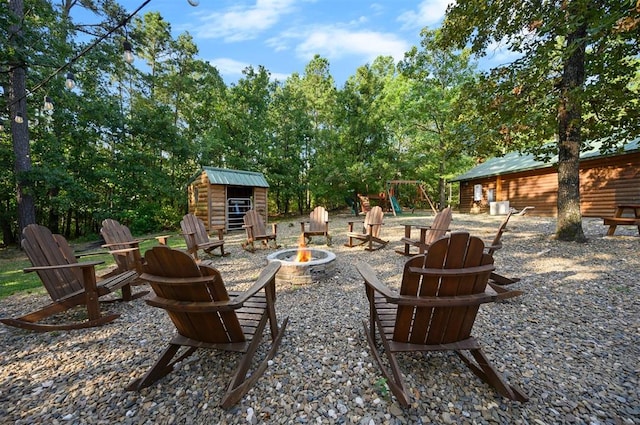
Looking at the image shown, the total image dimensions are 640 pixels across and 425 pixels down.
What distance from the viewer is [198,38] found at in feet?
48.2

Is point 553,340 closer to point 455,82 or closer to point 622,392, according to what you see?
point 622,392

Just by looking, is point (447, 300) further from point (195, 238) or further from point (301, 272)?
point (195, 238)

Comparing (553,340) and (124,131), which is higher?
(124,131)

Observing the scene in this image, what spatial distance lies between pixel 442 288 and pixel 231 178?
997cm

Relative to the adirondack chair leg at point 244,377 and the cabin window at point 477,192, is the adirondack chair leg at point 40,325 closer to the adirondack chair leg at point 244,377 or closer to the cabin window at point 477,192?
the adirondack chair leg at point 244,377

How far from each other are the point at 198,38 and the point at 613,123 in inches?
707

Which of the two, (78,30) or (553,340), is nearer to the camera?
(553,340)

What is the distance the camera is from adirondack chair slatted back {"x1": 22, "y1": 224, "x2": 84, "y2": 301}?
2748mm

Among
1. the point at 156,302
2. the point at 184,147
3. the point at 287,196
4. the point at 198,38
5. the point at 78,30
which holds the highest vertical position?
the point at 198,38

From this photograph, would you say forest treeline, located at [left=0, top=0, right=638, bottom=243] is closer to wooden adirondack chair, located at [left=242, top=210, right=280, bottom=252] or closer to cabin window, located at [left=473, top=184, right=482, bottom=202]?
cabin window, located at [left=473, top=184, right=482, bottom=202]

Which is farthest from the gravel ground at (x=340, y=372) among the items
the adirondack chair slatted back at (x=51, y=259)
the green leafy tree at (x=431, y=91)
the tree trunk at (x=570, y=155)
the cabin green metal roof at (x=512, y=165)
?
the green leafy tree at (x=431, y=91)

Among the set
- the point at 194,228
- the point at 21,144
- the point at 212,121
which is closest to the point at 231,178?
the point at 194,228

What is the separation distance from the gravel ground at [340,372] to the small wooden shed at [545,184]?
6.69 metres

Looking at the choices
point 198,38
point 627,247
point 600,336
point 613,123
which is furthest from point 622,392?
point 198,38
